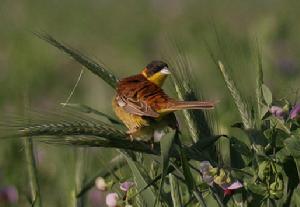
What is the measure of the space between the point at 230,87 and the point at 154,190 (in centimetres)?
36

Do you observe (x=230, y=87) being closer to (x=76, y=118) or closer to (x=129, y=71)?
(x=76, y=118)

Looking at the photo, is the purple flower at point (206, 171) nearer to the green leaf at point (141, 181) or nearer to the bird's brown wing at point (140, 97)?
the green leaf at point (141, 181)

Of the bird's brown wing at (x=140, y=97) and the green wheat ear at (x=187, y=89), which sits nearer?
the green wheat ear at (x=187, y=89)

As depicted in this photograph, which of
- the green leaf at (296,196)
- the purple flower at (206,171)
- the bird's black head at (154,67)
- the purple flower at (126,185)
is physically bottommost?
the green leaf at (296,196)

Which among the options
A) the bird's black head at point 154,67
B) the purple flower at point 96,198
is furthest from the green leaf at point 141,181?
the purple flower at point 96,198

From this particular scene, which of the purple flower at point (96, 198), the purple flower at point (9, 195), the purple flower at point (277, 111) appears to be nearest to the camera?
the purple flower at point (277, 111)

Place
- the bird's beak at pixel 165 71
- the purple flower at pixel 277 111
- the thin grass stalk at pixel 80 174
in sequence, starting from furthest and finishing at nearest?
the bird's beak at pixel 165 71 → the thin grass stalk at pixel 80 174 → the purple flower at pixel 277 111

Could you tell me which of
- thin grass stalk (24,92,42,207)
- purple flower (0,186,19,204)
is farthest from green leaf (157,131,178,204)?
purple flower (0,186,19,204)

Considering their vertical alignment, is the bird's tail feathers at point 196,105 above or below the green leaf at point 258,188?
above

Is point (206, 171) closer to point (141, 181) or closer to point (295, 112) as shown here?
point (141, 181)

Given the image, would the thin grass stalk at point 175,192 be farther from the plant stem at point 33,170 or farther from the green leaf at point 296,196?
the plant stem at point 33,170

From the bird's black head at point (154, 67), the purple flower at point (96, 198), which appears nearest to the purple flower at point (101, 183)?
the bird's black head at point (154, 67)

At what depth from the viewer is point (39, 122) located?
3.06 m

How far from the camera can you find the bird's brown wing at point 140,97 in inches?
163
